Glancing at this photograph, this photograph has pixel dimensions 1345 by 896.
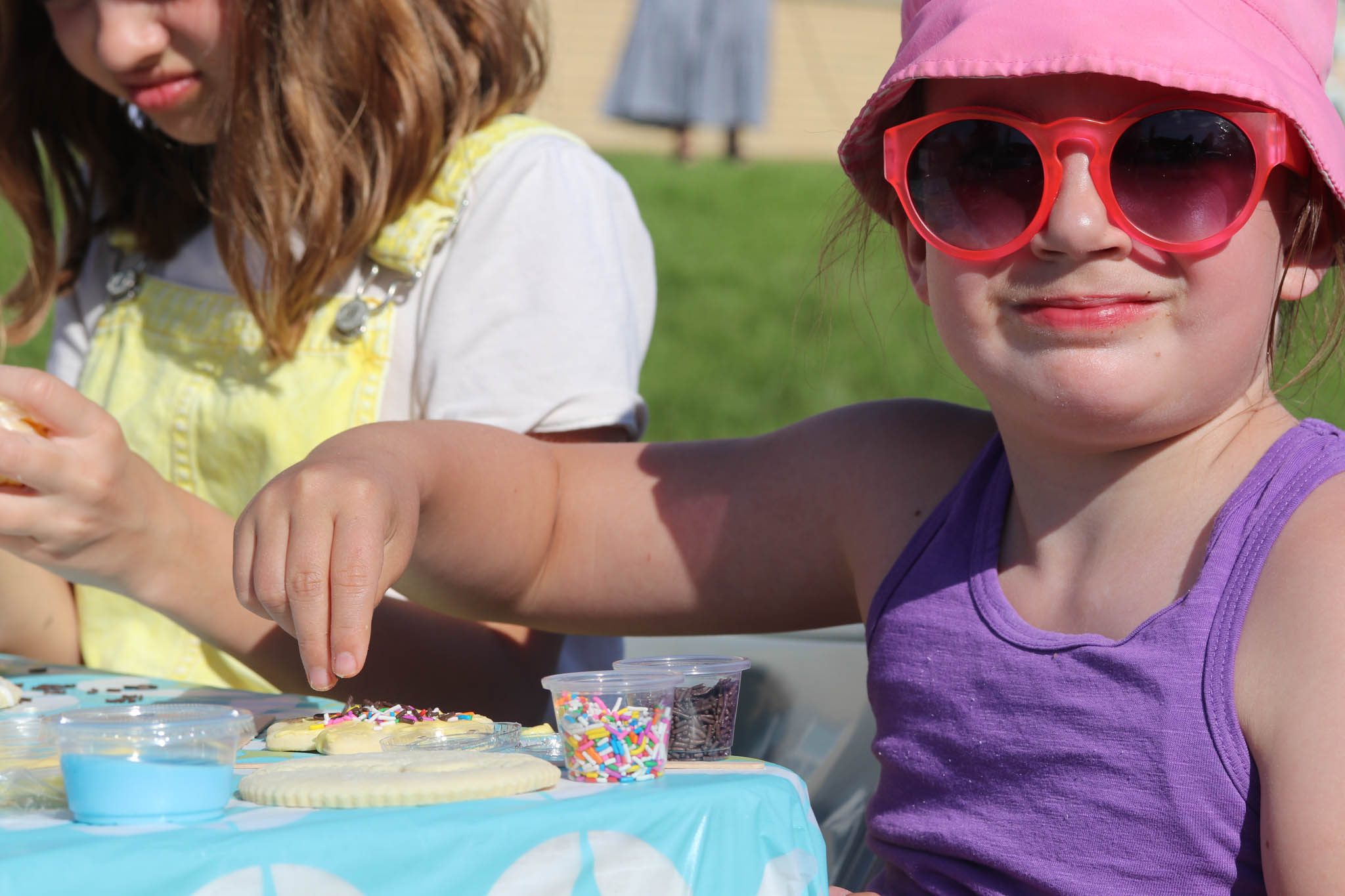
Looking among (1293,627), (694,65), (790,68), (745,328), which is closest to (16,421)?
(1293,627)

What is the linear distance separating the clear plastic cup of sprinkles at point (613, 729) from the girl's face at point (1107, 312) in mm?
426

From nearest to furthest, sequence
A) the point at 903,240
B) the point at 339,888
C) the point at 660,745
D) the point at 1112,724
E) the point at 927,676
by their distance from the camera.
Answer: the point at 339,888 < the point at 660,745 < the point at 1112,724 < the point at 927,676 < the point at 903,240

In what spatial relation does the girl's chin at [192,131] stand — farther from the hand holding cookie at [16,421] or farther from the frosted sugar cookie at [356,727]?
the frosted sugar cookie at [356,727]

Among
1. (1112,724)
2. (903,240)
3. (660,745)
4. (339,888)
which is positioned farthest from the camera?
(903,240)

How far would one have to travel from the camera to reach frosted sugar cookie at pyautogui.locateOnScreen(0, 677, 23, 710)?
3.77ft

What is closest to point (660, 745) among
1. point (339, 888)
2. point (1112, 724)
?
point (339, 888)

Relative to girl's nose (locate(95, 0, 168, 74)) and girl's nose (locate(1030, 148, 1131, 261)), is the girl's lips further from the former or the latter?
girl's nose (locate(1030, 148, 1131, 261))

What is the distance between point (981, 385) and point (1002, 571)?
0.64 ft

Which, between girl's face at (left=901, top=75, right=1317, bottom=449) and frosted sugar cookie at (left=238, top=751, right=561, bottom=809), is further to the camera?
girl's face at (left=901, top=75, right=1317, bottom=449)

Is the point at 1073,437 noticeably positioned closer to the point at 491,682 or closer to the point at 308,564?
the point at 308,564

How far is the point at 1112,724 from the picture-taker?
3.69ft

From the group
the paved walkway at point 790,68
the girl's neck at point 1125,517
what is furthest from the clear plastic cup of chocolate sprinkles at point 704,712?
the paved walkway at point 790,68

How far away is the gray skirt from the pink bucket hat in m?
8.49

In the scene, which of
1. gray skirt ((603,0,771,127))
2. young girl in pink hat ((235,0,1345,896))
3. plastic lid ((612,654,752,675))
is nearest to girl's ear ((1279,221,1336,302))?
young girl in pink hat ((235,0,1345,896))
